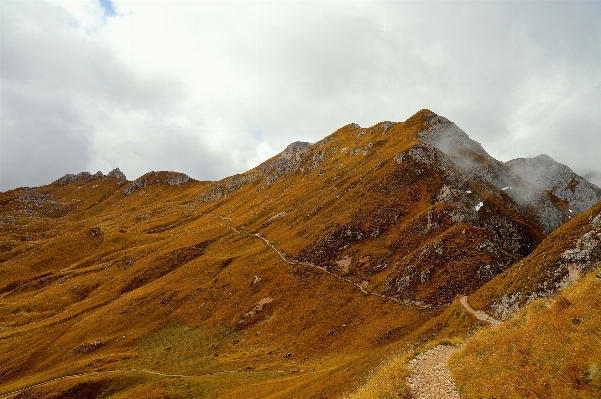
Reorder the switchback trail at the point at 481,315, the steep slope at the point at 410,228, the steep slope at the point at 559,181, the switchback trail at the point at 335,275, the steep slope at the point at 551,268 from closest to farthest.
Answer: the steep slope at the point at 551,268
the switchback trail at the point at 481,315
the switchback trail at the point at 335,275
the steep slope at the point at 410,228
the steep slope at the point at 559,181

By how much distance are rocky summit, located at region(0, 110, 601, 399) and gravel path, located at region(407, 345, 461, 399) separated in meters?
0.86

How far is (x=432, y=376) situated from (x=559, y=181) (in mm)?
201846

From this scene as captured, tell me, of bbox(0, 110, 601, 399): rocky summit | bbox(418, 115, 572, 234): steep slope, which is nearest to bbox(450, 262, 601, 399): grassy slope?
bbox(0, 110, 601, 399): rocky summit

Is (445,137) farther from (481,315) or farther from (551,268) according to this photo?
(481,315)

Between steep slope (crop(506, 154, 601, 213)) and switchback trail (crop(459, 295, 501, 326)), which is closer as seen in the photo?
switchback trail (crop(459, 295, 501, 326))

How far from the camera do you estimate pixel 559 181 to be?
18650cm

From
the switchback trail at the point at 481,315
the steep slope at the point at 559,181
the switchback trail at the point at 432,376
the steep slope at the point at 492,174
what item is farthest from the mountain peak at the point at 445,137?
the switchback trail at the point at 432,376

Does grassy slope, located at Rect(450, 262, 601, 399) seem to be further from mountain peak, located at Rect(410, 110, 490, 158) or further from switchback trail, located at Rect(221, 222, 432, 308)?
mountain peak, located at Rect(410, 110, 490, 158)

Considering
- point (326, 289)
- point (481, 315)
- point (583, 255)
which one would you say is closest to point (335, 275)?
point (326, 289)

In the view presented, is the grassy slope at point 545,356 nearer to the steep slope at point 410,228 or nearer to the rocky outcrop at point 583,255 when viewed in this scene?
the rocky outcrop at point 583,255

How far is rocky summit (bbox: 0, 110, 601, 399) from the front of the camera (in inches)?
2109

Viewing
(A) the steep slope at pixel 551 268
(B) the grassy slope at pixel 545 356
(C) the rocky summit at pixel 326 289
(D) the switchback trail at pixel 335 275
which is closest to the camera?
(B) the grassy slope at pixel 545 356

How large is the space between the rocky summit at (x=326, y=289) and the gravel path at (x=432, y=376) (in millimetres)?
856

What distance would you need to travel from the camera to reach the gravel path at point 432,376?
A: 2556cm
